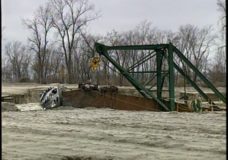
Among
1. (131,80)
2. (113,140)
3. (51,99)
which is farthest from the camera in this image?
(51,99)

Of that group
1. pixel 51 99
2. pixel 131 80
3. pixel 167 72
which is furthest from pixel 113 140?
pixel 51 99

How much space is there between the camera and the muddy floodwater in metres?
9.99

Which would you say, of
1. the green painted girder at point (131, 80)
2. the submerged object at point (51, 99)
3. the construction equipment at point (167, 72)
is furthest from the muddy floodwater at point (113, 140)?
the submerged object at point (51, 99)

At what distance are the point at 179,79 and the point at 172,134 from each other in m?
63.6

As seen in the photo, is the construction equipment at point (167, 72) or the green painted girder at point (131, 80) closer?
the construction equipment at point (167, 72)

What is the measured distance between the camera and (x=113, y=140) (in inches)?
492

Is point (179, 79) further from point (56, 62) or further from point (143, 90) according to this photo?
point (143, 90)

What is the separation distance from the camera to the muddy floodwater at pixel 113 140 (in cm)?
999

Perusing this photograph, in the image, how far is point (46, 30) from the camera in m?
76.4

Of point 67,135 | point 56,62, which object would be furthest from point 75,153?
point 56,62

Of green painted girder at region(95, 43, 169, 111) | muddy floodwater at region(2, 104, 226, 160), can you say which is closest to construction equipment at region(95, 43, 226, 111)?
green painted girder at region(95, 43, 169, 111)

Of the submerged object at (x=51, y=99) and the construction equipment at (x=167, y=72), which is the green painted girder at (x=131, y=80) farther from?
the submerged object at (x=51, y=99)

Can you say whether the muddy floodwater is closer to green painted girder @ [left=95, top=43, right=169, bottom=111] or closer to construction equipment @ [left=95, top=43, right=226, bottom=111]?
construction equipment @ [left=95, top=43, right=226, bottom=111]

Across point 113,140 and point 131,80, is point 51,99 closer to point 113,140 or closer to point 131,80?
point 131,80
